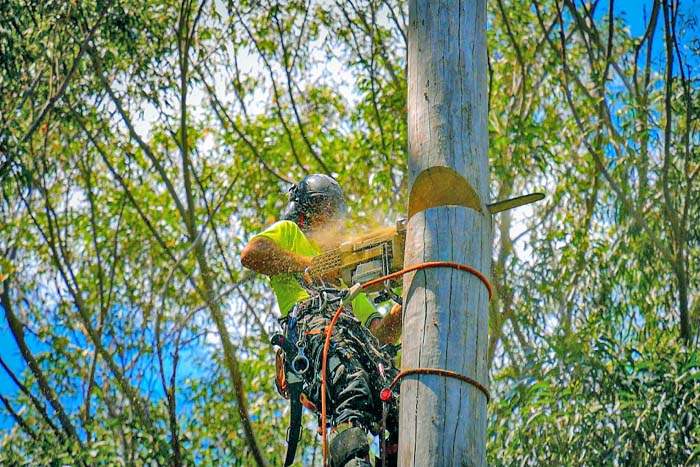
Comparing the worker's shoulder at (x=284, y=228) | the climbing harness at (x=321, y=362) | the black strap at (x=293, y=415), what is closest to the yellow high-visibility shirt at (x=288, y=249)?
the worker's shoulder at (x=284, y=228)

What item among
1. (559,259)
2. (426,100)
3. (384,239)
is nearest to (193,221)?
(559,259)

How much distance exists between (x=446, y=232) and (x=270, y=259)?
1.38 m

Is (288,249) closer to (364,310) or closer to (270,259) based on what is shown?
(270,259)

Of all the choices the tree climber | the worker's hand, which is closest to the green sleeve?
the tree climber

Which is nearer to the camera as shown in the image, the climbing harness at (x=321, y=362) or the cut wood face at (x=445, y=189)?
the cut wood face at (x=445, y=189)

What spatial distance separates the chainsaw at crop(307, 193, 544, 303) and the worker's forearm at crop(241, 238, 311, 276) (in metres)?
0.06

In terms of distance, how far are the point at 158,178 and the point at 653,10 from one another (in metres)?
5.11

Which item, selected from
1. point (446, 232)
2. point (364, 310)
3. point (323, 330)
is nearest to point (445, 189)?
point (446, 232)

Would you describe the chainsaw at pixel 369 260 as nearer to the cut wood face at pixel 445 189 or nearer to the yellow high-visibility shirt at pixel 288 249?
the yellow high-visibility shirt at pixel 288 249

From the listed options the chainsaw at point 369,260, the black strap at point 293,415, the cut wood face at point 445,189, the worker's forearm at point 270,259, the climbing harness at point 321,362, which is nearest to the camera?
the cut wood face at point 445,189

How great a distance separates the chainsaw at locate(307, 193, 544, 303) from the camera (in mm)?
4105

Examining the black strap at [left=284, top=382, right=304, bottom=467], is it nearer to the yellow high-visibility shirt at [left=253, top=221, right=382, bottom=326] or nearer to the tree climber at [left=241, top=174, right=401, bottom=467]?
the tree climber at [left=241, top=174, right=401, bottom=467]

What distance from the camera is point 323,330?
426 cm

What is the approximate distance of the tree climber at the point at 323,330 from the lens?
3902 millimetres
